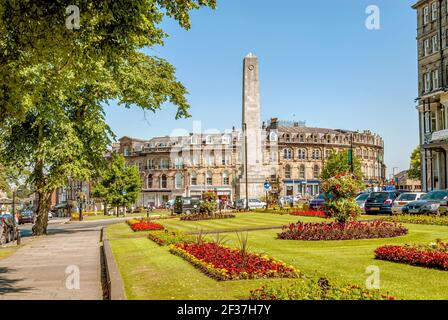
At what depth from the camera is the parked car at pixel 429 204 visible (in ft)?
93.0

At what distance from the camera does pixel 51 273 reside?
1460 cm

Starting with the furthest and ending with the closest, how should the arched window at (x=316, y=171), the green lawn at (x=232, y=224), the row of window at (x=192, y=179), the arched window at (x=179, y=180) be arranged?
the arched window at (x=316, y=171), the arched window at (x=179, y=180), the row of window at (x=192, y=179), the green lawn at (x=232, y=224)

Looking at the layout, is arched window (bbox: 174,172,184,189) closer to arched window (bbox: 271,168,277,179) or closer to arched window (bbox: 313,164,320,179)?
arched window (bbox: 271,168,277,179)

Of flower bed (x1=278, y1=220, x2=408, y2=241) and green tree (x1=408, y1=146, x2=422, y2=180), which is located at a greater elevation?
green tree (x1=408, y1=146, x2=422, y2=180)

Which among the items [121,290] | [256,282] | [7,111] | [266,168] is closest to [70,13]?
[7,111]

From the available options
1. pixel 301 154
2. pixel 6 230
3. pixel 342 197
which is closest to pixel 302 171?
pixel 301 154

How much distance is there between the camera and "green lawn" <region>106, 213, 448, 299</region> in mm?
9289

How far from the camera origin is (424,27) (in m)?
55.3

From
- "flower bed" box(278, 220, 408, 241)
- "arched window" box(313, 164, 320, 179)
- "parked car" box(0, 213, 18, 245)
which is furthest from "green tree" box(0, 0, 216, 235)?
"arched window" box(313, 164, 320, 179)

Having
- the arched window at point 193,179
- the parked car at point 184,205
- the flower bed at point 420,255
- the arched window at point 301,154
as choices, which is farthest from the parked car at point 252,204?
the arched window at point 301,154

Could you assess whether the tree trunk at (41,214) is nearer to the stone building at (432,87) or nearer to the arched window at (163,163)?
the stone building at (432,87)

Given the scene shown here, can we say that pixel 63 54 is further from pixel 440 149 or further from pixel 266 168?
pixel 266 168

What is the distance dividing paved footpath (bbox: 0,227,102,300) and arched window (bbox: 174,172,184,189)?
270 feet

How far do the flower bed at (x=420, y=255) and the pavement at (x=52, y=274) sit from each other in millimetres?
6805
